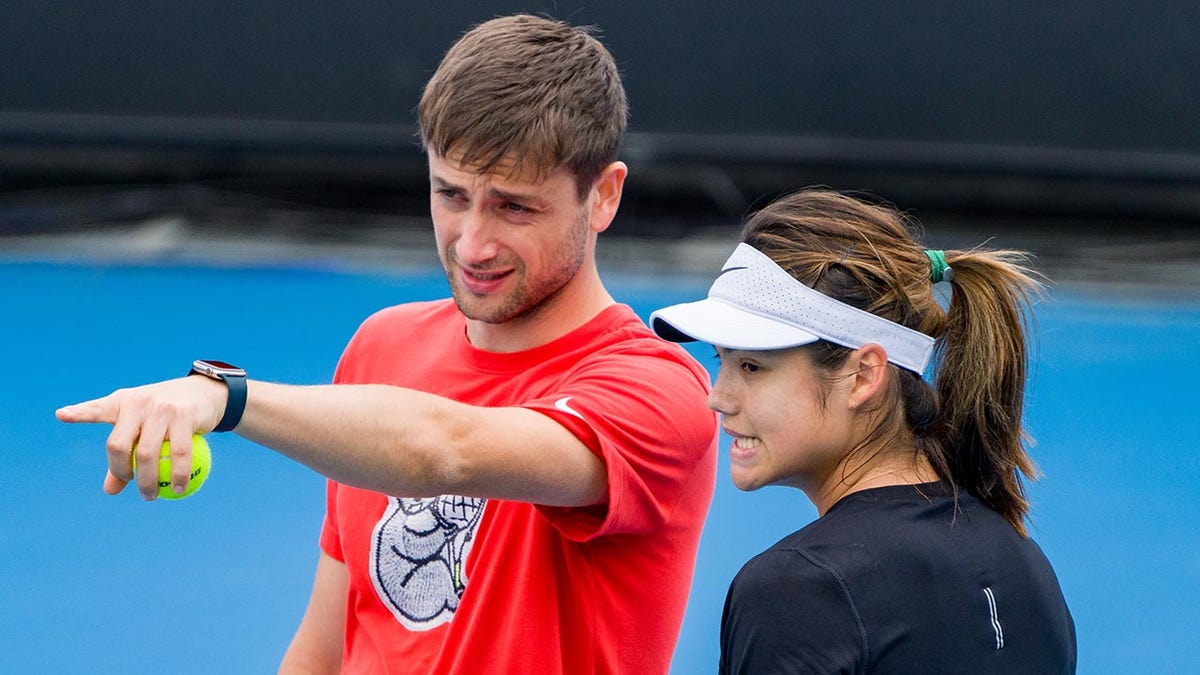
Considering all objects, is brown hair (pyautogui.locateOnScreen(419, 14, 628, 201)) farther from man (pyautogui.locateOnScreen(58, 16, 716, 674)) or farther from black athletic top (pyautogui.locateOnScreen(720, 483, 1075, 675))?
black athletic top (pyautogui.locateOnScreen(720, 483, 1075, 675))

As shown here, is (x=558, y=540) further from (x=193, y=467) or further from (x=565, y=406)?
(x=193, y=467)

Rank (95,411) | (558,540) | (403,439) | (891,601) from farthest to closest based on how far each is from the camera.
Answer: (558,540), (403,439), (891,601), (95,411)

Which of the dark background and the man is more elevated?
the dark background

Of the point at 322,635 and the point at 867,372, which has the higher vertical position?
the point at 867,372

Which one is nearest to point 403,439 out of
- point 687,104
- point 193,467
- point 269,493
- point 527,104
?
point 193,467

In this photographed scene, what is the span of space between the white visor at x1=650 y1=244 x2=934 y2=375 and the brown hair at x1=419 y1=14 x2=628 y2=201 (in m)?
0.35

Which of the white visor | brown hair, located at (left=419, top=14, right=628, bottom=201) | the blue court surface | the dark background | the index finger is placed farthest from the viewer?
the dark background

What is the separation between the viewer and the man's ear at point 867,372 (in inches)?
70.5

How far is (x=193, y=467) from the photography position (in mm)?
1572

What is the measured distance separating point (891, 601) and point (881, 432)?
0.97ft

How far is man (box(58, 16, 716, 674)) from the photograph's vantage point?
71.4 inches

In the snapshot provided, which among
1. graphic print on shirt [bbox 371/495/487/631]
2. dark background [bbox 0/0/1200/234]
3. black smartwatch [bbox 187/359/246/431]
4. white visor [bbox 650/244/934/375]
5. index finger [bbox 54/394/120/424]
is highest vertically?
dark background [bbox 0/0/1200/234]

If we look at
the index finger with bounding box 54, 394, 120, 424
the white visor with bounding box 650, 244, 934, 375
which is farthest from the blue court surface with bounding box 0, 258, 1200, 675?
the index finger with bounding box 54, 394, 120, 424

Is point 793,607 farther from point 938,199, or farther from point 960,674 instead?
point 938,199
